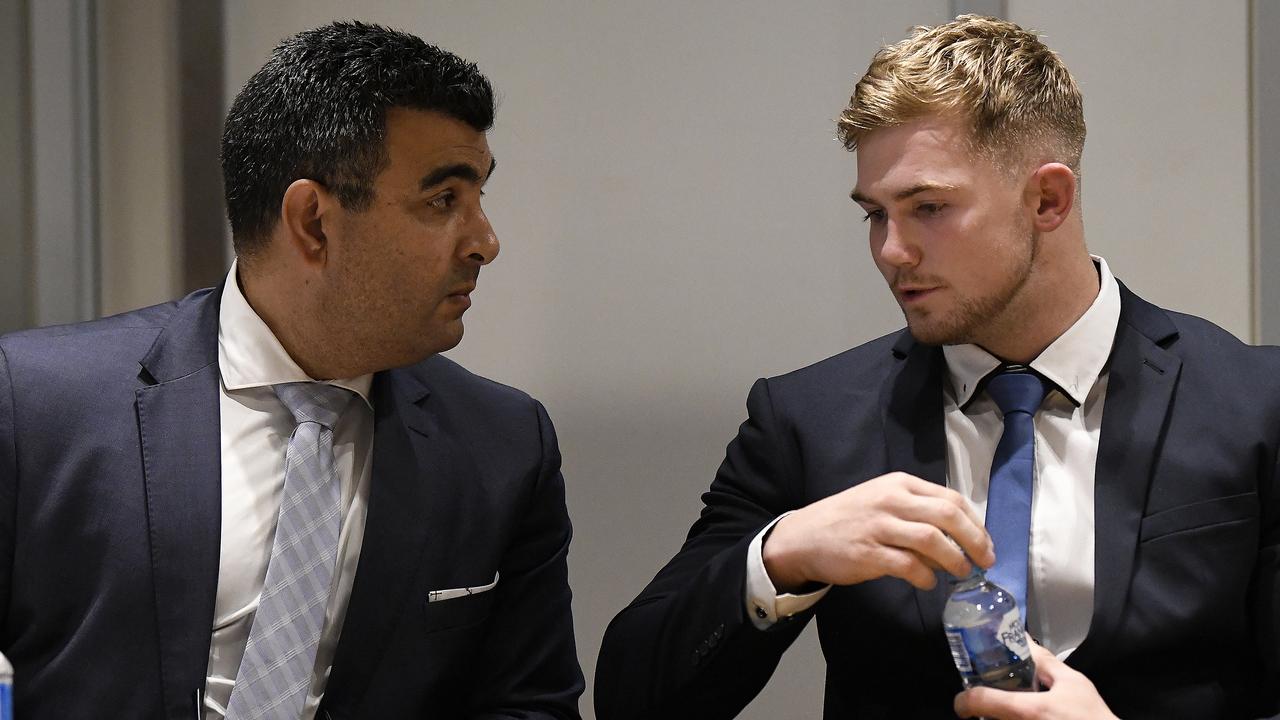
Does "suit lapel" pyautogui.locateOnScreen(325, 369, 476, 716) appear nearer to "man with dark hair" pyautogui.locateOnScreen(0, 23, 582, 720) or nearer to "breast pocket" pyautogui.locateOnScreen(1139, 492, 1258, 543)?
"man with dark hair" pyautogui.locateOnScreen(0, 23, 582, 720)

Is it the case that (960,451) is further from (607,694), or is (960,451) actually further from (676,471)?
(676,471)

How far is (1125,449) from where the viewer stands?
170 cm

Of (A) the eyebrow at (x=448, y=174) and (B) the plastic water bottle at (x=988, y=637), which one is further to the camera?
(A) the eyebrow at (x=448, y=174)

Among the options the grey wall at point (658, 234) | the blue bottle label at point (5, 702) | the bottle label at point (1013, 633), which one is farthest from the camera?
the grey wall at point (658, 234)

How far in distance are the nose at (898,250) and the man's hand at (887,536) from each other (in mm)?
370

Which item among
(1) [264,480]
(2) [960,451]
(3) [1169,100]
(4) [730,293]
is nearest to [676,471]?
(4) [730,293]

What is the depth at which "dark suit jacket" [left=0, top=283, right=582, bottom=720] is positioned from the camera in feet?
5.29

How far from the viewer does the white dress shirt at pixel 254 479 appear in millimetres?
1672

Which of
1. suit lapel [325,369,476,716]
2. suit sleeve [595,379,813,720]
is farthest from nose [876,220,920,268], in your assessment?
suit lapel [325,369,476,716]

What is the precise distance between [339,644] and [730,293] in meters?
1.08

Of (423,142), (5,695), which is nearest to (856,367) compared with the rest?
(423,142)

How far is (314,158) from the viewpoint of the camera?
1774 mm

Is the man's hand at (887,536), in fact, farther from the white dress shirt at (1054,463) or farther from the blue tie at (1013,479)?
the blue tie at (1013,479)

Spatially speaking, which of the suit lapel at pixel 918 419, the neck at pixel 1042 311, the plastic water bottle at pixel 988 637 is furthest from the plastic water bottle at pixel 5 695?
the neck at pixel 1042 311
